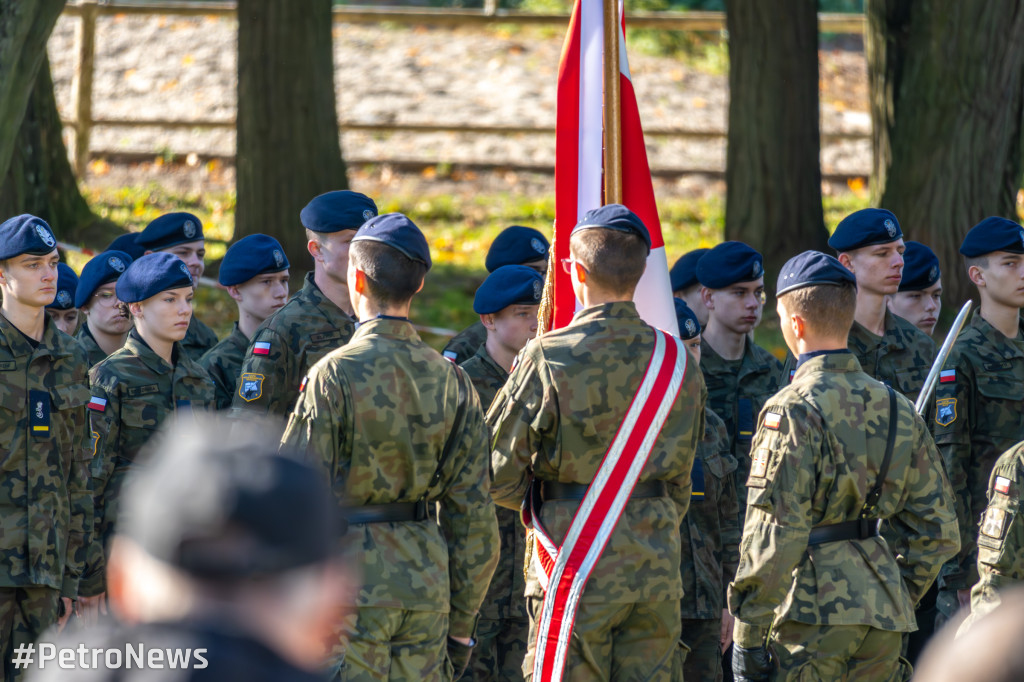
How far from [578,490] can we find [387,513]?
68 cm

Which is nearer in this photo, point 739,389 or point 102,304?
point 739,389

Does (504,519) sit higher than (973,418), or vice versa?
(973,418)

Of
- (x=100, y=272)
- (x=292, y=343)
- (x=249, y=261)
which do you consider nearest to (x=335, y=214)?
(x=292, y=343)

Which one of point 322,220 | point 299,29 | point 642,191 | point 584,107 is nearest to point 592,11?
point 584,107

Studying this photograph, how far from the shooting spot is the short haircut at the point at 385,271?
4.07 meters

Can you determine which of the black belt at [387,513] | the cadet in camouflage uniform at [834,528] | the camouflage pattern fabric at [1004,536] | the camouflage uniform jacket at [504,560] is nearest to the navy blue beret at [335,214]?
the camouflage uniform jacket at [504,560]

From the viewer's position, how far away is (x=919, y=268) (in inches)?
268

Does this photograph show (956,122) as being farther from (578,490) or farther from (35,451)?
(35,451)

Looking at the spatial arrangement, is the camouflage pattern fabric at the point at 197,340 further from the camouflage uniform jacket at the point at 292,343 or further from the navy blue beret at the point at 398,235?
the navy blue beret at the point at 398,235

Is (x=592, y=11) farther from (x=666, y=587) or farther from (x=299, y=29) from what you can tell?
(x=299, y=29)

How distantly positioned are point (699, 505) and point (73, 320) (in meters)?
3.56

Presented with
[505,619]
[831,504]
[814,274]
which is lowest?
[505,619]

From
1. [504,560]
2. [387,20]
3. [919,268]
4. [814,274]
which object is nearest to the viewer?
[814,274]

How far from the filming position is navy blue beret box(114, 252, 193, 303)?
5.57m
